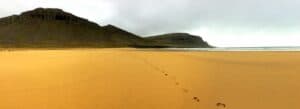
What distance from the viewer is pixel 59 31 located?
496ft

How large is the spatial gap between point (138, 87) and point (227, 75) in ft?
10.3

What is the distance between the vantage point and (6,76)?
40.4 ft

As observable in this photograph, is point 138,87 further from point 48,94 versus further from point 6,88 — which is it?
point 6,88

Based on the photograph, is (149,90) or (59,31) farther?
(59,31)

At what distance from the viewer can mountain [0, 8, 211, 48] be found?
13850 cm

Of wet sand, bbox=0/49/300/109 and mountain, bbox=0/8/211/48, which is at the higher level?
mountain, bbox=0/8/211/48

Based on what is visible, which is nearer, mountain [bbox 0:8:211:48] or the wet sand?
the wet sand

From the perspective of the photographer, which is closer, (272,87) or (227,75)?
(272,87)

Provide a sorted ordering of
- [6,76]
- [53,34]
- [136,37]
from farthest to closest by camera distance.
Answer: [136,37] < [53,34] < [6,76]

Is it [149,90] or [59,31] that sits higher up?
[59,31]

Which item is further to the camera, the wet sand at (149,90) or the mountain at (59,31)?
the mountain at (59,31)

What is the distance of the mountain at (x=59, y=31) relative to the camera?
13850 cm

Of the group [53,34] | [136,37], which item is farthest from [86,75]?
[136,37]

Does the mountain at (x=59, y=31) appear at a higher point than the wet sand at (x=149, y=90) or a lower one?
higher
